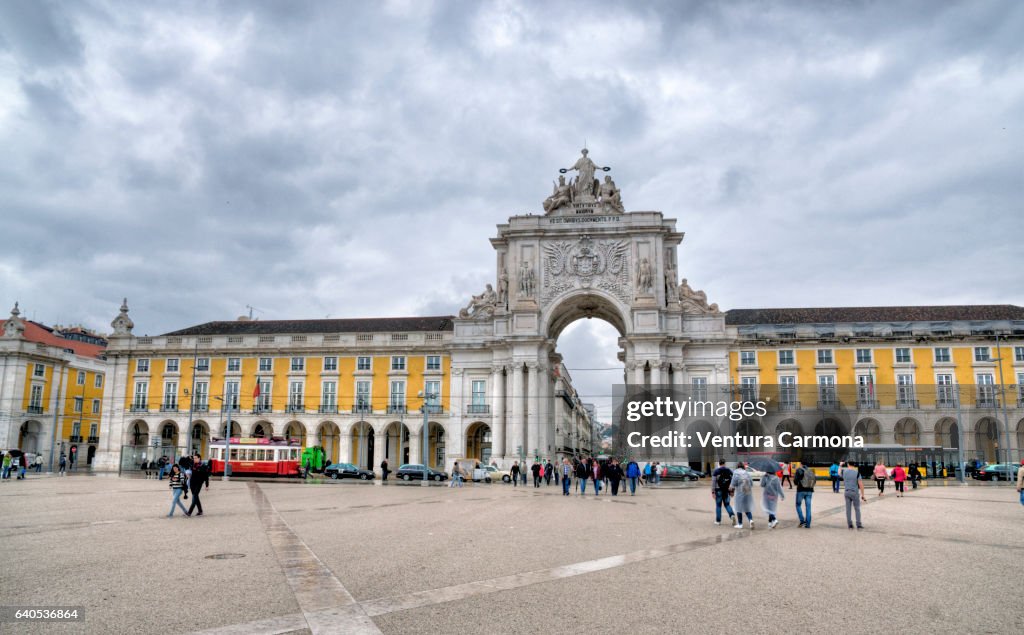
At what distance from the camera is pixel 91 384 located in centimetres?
7788

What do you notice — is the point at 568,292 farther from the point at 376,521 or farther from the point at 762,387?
the point at 376,521

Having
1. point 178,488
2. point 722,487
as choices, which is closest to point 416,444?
point 178,488

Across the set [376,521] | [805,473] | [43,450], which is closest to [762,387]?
[805,473]

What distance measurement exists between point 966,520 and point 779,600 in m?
14.1

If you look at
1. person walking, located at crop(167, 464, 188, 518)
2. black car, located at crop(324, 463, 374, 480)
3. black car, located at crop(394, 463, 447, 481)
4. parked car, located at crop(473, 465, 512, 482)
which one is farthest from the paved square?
black car, located at crop(324, 463, 374, 480)

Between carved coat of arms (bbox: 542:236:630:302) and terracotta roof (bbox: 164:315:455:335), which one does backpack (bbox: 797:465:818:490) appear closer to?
carved coat of arms (bbox: 542:236:630:302)

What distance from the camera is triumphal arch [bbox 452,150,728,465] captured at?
58188 mm

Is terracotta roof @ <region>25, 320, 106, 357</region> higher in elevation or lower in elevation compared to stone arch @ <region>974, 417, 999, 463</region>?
higher

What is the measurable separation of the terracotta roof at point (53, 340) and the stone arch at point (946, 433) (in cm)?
7872

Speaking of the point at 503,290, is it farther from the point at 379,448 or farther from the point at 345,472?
the point at 345,472

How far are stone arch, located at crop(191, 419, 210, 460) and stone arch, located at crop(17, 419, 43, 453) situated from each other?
1607cm

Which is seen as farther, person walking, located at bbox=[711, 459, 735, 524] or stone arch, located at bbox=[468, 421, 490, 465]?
stone arch, located at bbox=[468, 421, 490, 465]

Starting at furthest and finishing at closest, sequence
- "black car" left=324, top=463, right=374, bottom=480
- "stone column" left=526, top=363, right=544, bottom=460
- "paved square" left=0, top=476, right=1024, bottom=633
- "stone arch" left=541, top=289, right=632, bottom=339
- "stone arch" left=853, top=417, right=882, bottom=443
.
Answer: "stone arch" left=541, top=289, right=632, bottom=339 < "stone arch" left=853, top=417, right=882, bottom=443 < "stone column" left=526, top=363, right=544, bottom=460 < "black car" left=324, top=463, right=374, bottom=480 < "paved square" left=0, top=476, right=1024, bottom=633

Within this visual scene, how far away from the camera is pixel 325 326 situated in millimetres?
70312
